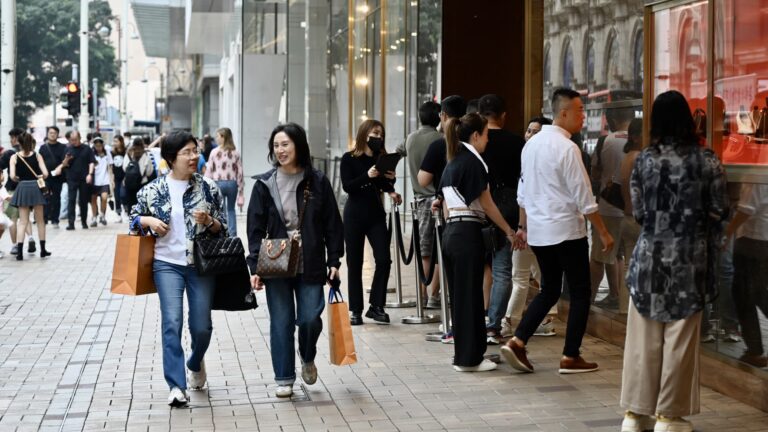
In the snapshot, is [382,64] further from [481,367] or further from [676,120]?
[676,120]

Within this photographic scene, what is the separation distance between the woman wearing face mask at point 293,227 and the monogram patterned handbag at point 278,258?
0.20 ft

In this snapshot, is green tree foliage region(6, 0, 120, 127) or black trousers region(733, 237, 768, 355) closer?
black trousers region(733, 237, 768, 355)

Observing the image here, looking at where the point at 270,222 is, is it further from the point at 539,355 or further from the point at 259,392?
the point at 539,355

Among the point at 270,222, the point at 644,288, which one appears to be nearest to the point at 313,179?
the point at 270,222

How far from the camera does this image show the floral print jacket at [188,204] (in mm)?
7137

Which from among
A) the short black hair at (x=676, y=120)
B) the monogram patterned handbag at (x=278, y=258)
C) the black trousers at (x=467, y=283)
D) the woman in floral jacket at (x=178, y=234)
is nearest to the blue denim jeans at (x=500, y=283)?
the black trousers at (x=467, y=283)

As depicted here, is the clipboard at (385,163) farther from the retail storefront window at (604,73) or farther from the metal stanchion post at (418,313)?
the retail storefront window at (604,73)

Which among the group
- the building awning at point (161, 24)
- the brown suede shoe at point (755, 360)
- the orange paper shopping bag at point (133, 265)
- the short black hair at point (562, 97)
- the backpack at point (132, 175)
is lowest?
the brown suede shoe at point (755, 360)

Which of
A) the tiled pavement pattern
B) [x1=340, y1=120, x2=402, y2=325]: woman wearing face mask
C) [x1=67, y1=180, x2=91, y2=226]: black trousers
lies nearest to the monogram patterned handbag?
the tiled pavement pattern

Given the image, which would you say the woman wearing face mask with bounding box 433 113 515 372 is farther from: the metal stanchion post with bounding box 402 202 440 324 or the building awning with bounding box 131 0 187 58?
the building awning with bounding box 131 0 187 58

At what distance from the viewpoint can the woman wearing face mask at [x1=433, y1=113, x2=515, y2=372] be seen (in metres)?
7.98

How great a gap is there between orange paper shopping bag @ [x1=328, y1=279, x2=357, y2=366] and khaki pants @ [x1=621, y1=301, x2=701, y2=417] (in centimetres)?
173

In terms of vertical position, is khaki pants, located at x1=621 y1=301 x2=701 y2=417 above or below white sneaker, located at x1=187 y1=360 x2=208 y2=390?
above

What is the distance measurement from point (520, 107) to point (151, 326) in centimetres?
519
